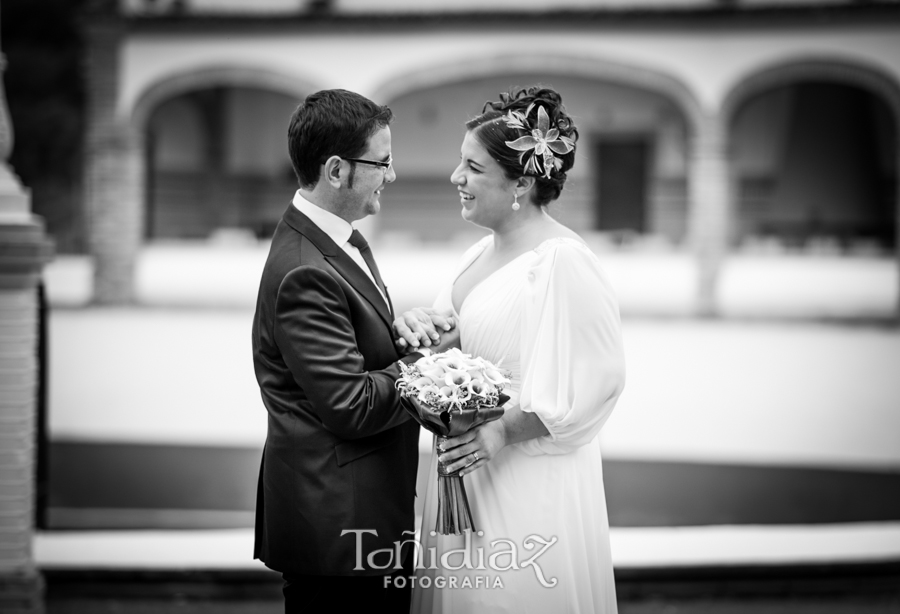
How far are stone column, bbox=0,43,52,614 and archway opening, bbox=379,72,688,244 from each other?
1347cm

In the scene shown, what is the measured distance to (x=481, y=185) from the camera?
2771 mm

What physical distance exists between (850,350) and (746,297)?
14.6 ft

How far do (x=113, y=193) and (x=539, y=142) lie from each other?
13319 mm

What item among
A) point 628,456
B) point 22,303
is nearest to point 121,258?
point 628,456

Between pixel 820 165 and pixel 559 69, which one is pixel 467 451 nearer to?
pixel 559 69

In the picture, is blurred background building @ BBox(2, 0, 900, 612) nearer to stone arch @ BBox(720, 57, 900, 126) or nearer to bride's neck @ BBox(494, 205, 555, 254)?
stone arch @ BBox(720, 57, 900, 126)

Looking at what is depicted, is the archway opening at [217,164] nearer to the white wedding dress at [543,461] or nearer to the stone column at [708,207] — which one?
the stone column at [708,207]

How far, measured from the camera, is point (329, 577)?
2502mm

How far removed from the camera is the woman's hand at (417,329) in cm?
260

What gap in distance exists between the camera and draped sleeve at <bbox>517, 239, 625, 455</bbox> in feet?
8.38

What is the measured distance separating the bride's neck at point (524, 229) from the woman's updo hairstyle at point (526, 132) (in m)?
0.06

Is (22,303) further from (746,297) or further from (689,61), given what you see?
(746,297)

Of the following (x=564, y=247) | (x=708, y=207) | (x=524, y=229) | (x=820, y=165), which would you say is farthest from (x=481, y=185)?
(x=820, y=165)

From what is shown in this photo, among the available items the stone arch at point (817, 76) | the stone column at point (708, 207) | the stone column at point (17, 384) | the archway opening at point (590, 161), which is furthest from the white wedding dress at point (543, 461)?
the archway opening at point (590, 161)
